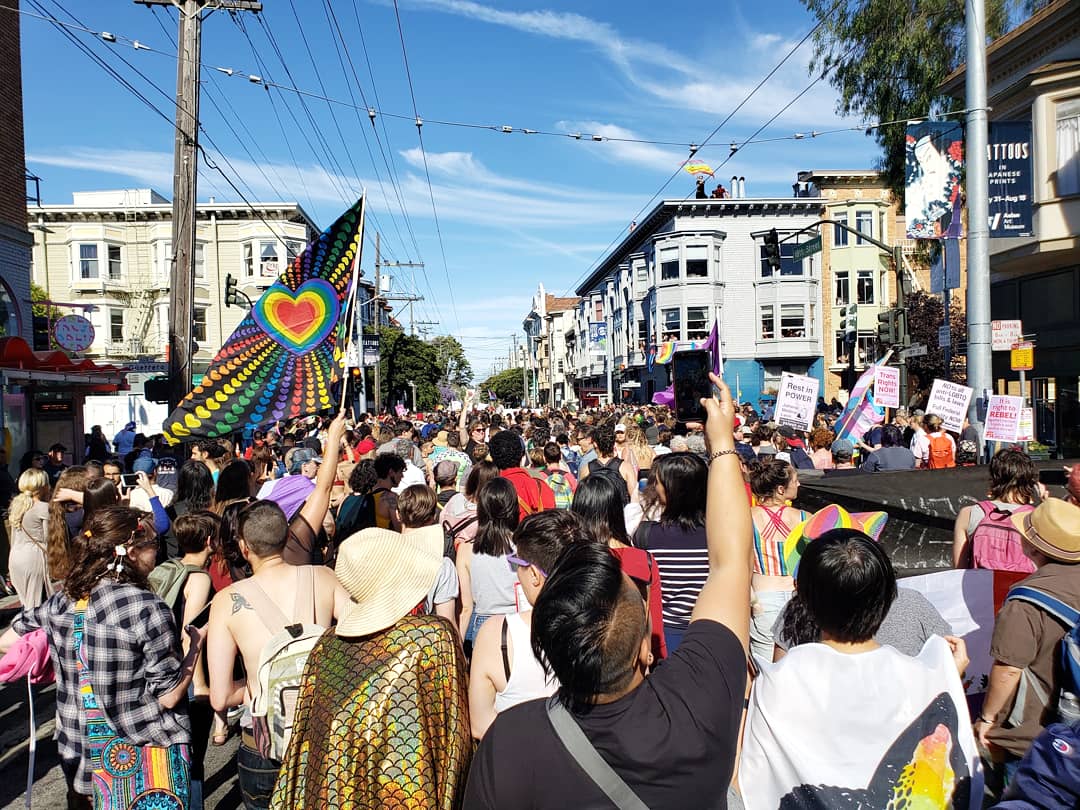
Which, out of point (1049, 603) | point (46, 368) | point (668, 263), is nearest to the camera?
point (1049, 603)

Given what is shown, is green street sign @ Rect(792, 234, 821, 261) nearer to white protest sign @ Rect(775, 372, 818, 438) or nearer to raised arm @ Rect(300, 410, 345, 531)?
white protest sign @ Rect(775, 372, 818, 438)

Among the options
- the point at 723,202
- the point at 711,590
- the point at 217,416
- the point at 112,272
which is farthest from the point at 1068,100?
the point at 112,272

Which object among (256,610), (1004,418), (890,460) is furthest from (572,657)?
(1004,418)

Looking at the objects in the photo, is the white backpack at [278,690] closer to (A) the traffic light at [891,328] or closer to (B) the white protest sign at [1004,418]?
(B) the white protest sign at [1004,418]

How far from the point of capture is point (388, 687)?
2.46 metres

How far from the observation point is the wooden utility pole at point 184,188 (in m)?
10.9

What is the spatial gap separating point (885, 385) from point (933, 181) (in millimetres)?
2970

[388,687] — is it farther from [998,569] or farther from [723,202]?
[723,202]

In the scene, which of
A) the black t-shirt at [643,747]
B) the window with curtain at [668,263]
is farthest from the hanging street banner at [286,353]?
the window with curtain at [668,263]

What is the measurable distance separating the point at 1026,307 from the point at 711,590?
781 inches

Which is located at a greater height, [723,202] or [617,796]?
[723,202]

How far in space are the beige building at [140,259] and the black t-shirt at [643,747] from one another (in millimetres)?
43075

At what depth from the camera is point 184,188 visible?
1120cm

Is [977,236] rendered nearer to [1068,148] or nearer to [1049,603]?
[1068,148]
